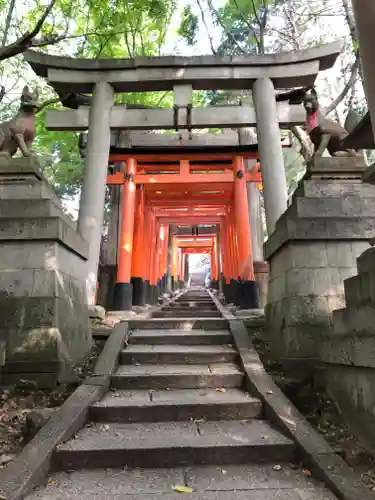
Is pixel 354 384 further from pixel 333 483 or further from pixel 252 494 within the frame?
pixel 252 494

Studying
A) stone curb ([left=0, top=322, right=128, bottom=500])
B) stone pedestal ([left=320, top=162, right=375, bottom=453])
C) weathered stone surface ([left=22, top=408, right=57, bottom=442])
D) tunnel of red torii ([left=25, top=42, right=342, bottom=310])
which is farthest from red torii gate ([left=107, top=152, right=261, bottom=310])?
stone pedestal ([left=320, top=162, right=375, bottom=453])

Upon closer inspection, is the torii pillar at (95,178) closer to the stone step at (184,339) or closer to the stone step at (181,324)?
the stone step at (181,324)

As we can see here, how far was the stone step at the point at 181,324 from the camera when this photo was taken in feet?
17.7

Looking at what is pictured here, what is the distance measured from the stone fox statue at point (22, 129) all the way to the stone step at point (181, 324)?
2.74m

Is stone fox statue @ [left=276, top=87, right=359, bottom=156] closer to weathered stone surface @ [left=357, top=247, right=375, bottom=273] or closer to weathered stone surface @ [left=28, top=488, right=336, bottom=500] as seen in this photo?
weathered stone surface @ [left=357, top=247, right=375, bottom=273]

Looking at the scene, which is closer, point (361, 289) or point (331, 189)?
point (361, 289)

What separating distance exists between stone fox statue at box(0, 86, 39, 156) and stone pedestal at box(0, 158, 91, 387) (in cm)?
40

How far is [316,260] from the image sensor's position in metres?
4.13

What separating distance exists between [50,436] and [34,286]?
1.75m

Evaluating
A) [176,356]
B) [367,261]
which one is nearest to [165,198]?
[176,356]

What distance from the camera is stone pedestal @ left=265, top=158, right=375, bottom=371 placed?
397cm

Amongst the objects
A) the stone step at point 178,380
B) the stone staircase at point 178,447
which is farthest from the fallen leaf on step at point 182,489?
the stone step at point 178,380

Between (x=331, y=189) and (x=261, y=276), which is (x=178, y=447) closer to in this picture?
(x=331, y=189)

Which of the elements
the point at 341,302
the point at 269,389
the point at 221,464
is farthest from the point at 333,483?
the point at 341,302
